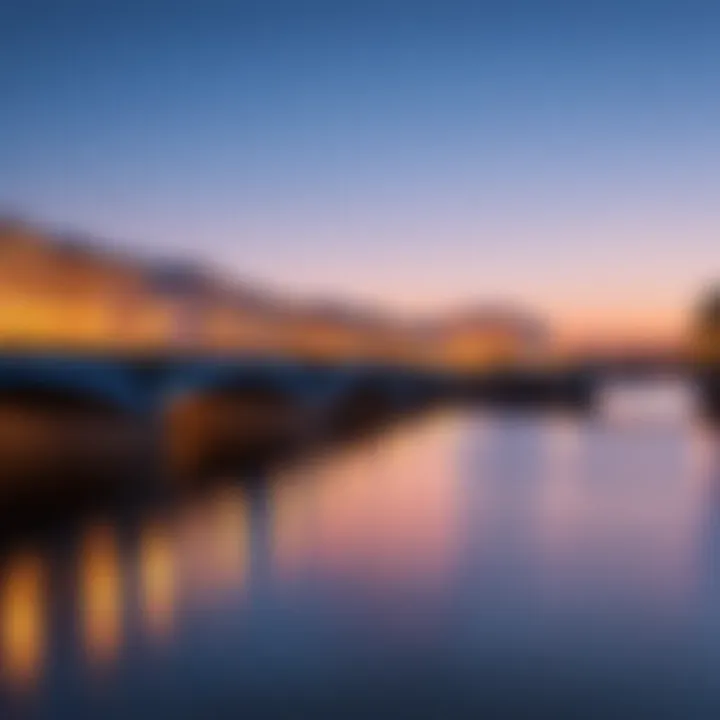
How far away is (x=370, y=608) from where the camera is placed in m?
6.72

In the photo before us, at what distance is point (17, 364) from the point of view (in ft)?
43.2

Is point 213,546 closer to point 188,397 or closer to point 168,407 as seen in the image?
point 168,407

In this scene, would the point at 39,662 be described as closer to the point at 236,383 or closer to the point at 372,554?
the point at 372,554

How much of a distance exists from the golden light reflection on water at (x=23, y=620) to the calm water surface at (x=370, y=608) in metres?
0.02

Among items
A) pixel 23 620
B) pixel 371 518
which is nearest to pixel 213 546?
pixel 371 518

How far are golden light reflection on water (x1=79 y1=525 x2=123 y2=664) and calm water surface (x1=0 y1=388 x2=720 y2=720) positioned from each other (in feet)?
0.07

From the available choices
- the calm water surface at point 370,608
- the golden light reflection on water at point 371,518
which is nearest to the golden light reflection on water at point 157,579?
the calm water surface at point 370,608

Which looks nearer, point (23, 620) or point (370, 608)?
point (23, 620)

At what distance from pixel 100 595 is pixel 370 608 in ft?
6.66

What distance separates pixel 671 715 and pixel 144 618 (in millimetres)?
3492

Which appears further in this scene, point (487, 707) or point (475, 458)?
point (475, 458)

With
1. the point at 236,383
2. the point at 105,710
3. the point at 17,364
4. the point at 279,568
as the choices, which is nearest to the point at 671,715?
the point at 105,710

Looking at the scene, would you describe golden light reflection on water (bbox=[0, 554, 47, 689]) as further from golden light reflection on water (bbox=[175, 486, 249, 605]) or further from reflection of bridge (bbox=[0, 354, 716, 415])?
reflection of bridge (bbox=[0, 354, 716, 415])

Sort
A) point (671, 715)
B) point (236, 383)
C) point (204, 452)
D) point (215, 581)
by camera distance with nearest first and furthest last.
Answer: point (671, 715) < point (215, 581) < point (204, 452) < point (236, 383)
